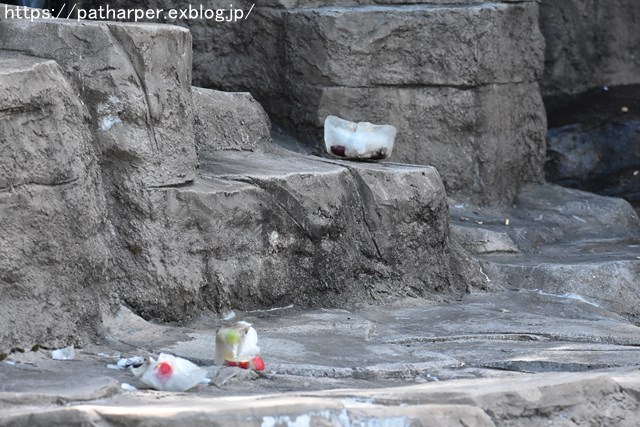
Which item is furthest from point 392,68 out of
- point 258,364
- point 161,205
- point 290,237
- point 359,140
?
point 258,364

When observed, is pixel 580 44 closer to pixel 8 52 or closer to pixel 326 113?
pixel 326 113

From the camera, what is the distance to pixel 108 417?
11.3 feet

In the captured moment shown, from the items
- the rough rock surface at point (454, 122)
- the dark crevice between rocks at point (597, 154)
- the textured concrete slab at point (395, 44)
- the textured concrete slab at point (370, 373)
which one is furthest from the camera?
the dark crevice between rocks at point (597, 154)

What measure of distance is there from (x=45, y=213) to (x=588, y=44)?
7068 millimetres

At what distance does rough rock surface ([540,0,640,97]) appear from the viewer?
10719 millimetres

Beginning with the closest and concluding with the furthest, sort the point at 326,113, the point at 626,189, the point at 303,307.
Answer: the point at 303,307 < the point at 326,113 < the point at 626,189

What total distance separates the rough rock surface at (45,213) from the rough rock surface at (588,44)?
255 inches

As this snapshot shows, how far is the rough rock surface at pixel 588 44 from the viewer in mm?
10719

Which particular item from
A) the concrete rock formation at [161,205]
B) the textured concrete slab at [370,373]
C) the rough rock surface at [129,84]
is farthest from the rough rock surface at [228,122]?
the textured concrete slab at [370,373]

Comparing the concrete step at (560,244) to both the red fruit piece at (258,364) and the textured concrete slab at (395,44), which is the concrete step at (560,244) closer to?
the textured concrete slab at (395,44)

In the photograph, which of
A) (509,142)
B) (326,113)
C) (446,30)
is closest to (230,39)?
(326,113)

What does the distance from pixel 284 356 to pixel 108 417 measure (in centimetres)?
137

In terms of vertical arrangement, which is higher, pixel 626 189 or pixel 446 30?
pixel 446 30

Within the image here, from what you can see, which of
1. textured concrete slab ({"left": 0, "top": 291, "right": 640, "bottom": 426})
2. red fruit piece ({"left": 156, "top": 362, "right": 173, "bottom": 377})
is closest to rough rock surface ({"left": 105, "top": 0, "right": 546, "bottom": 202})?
textured concrete slab ({"left": 0, "top": 291, "right": 640, "bottom": 426})
